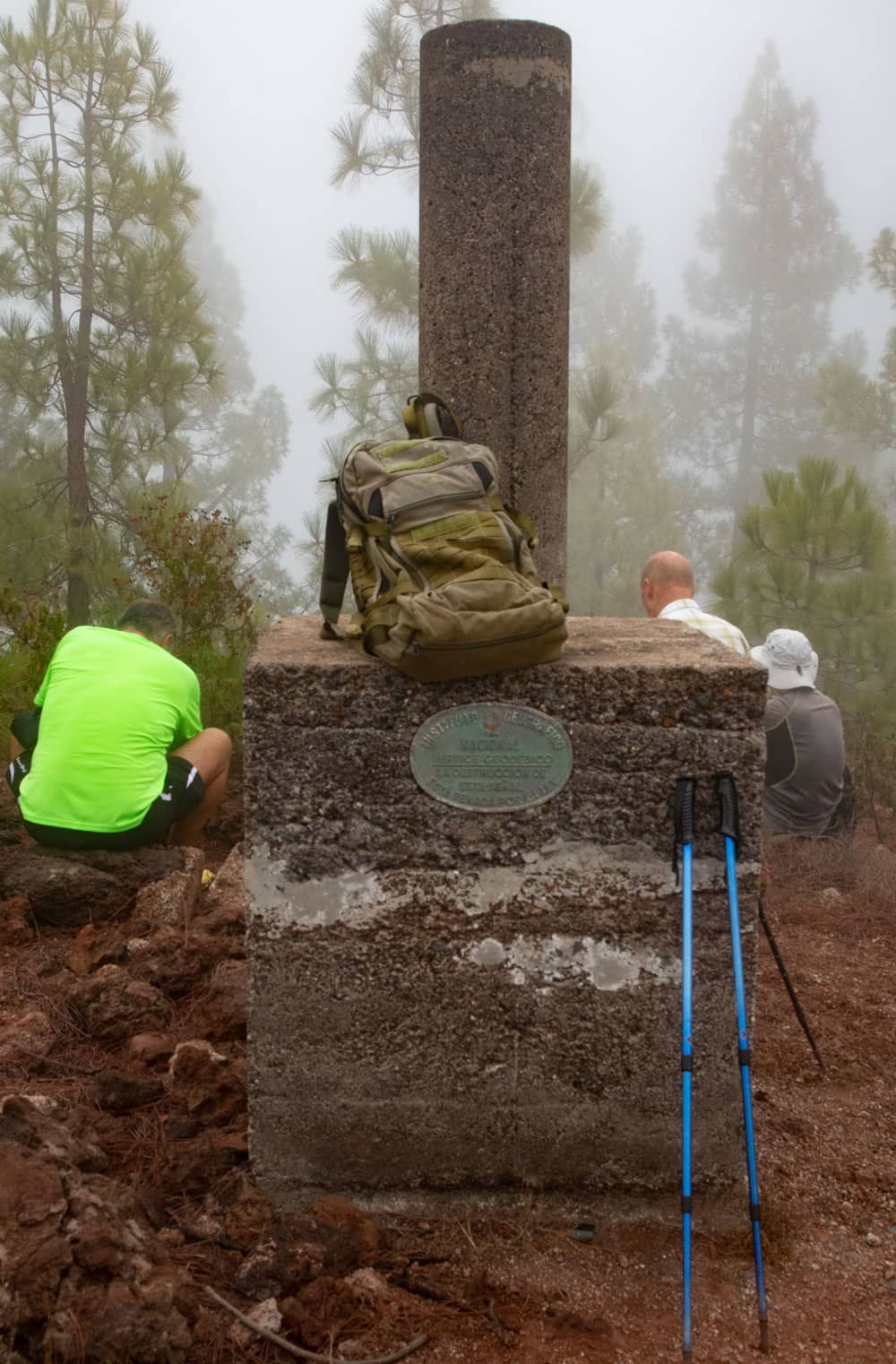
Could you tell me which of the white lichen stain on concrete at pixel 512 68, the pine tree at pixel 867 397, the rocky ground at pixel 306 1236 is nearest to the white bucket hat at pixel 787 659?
the rocky ground at pixel 306 1236

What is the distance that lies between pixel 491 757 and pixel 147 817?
229 centimetres

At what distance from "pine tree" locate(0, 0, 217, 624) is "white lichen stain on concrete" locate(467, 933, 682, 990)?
6919 mm

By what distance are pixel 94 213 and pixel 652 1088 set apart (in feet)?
27.9

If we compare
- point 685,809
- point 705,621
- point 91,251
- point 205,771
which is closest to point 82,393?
point 91,251

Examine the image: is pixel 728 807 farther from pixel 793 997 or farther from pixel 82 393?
pixel 82 393

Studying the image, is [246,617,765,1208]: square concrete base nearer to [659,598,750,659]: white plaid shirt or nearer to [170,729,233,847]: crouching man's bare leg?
[659,598,750,659]: white plaid shirt

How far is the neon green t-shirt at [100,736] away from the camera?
4262mm

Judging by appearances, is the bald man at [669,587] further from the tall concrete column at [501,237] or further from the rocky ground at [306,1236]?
the rocky ground at [306,1236]

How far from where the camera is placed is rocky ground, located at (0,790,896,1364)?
2.11 meters

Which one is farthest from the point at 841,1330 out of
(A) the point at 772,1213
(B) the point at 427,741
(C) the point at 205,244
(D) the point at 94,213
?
(C) the point at 205,244

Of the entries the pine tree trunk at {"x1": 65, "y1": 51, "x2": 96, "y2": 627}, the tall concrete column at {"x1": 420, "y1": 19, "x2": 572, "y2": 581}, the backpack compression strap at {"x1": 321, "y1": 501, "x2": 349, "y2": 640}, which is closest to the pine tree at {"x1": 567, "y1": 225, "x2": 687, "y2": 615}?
the pine tree trunk at {"x1": 65, "y1": 51, "x2": 96, "y2": 627}

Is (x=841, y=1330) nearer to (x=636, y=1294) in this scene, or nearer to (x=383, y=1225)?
(x=636, y=1294)

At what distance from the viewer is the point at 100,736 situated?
13.9ft

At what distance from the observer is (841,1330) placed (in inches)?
90.7
